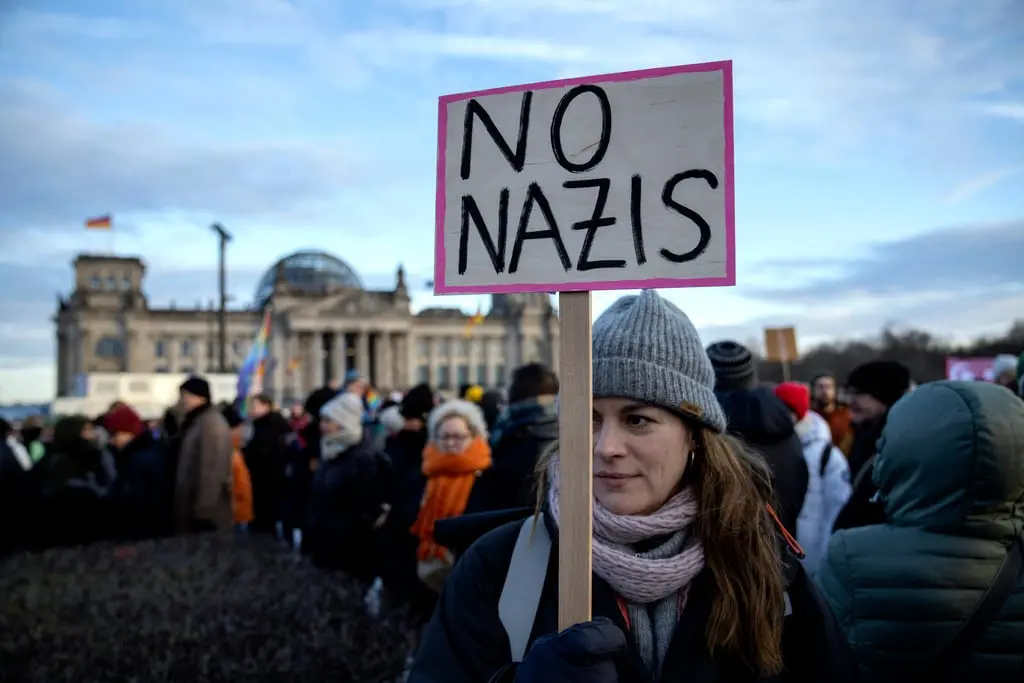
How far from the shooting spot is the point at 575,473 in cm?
175

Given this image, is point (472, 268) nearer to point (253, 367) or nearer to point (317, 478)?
point (317, 478)

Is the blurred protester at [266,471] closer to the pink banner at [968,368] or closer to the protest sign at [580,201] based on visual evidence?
the protest sign at [580,201]

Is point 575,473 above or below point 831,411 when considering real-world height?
above

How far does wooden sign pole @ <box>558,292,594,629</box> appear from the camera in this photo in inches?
67.1

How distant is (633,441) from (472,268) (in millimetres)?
549

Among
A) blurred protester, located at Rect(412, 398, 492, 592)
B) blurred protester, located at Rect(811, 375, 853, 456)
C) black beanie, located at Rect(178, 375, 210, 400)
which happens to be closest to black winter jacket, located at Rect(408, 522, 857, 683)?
blurred protester, located at Rect(412, 398, 492, 592)

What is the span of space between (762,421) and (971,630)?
2.03 metres

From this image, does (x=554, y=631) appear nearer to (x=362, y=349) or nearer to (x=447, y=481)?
(x=447, y=481)

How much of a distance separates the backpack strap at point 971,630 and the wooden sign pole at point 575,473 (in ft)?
4.12

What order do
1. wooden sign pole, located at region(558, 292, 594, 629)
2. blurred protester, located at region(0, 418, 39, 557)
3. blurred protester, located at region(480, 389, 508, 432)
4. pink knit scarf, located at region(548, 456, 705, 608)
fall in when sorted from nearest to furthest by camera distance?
wooden sign pole, located at region(558, 292, 594, 629)
pink knit scarf, located at region(548, 456, 705, 608)
blurred protester, located at region(0, 418, 39, 557)
blurred protester, located at region(480, 389, 508, 432)

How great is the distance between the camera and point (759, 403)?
172 inches

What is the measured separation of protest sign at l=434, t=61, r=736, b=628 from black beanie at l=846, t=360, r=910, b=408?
12.0 feet

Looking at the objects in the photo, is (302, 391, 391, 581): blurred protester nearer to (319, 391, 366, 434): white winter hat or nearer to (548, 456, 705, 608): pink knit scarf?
(319, 391, 366, 434): white winter hat

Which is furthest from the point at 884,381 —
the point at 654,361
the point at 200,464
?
the point at 200,464
